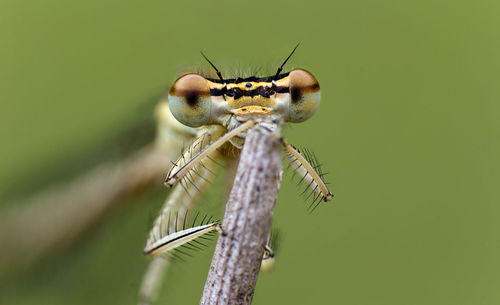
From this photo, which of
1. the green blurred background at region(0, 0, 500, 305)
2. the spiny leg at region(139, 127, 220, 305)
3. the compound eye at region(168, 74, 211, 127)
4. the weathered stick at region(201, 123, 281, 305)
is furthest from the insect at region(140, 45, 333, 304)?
the green blurred background at region(0, 0, 500, 305)

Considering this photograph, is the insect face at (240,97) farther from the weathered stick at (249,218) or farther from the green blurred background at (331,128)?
the green blurred background at (331,128)

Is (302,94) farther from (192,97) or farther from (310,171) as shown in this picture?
(310,171)

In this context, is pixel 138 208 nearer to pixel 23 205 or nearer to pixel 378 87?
pixel 23 205

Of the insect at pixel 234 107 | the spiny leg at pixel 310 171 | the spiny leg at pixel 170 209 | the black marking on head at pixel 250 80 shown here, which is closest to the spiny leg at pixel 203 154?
the insect at pixel 234 107

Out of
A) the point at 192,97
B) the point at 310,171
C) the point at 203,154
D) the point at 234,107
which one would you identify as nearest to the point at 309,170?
the point at 310,171

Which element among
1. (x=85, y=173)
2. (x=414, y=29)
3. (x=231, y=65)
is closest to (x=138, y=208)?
(x=85, y=173)

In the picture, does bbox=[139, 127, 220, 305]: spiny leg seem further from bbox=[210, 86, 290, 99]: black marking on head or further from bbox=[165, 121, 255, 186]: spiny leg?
bbox=[210, 86, 290, 99]: black marking on head
